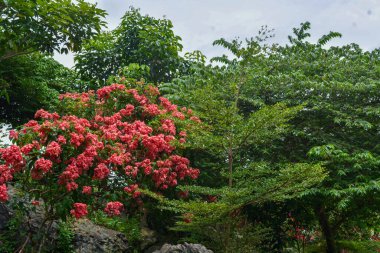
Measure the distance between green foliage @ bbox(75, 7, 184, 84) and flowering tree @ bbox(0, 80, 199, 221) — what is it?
5.61 metres

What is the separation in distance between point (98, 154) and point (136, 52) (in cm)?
925

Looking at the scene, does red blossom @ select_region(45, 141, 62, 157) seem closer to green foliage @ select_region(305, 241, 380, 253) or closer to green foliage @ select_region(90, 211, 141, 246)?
green foliage @ select_region(90, 211, 141, 246)

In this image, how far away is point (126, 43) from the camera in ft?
57.4

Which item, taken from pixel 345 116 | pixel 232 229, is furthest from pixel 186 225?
pixel 345 116

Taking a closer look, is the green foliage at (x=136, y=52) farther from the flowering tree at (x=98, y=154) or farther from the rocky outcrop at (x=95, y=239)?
the rocky outcrop at (x=95, y=239)

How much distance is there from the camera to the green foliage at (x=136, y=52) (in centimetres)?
1673

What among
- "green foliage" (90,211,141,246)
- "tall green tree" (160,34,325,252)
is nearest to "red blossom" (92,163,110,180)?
Answer: "tall green tree" (160,34,325,252)

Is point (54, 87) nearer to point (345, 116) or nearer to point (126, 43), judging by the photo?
point (126, 43)

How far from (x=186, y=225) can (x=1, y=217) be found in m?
4.00

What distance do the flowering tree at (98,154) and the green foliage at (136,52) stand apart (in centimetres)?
561

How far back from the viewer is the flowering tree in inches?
292

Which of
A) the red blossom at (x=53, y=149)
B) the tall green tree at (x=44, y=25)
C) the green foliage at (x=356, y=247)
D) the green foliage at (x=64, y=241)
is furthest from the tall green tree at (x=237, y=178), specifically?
the green foliage at (x=356, y=247)

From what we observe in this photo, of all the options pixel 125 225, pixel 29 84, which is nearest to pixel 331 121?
pixel 125 225

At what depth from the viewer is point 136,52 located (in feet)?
54.7
